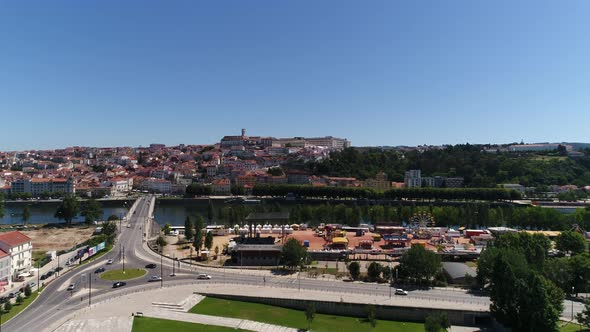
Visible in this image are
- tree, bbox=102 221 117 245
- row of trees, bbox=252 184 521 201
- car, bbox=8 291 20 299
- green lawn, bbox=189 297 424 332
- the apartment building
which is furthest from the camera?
the apartment building

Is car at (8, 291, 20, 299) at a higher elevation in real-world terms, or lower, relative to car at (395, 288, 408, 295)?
lower

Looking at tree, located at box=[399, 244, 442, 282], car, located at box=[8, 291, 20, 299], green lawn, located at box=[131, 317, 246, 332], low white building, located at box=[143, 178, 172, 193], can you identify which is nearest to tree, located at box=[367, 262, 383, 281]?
tree, located at box=[399, 244, 442, 282]

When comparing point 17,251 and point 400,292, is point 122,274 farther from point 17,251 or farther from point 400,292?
point 400,292

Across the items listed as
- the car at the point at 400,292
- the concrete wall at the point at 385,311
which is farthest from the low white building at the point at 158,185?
the car at the point at 400,292

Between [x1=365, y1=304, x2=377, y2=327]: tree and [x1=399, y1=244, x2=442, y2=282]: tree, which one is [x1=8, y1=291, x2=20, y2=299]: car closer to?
[x1=365, y1=304, x2=377, y2=327]: tree

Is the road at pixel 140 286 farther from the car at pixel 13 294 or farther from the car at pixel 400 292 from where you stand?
the car at pixel 13 294

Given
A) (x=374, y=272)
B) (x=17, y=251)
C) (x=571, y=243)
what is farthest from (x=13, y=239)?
(x=571, y=243)
